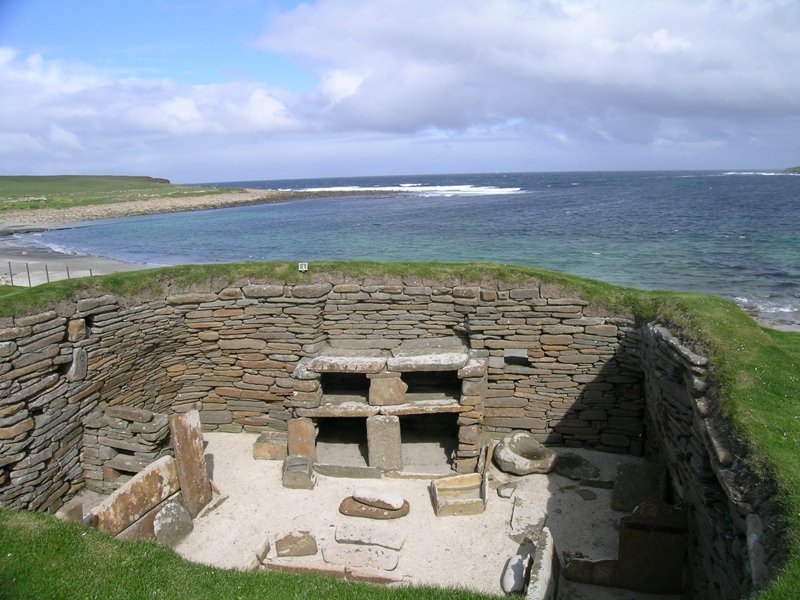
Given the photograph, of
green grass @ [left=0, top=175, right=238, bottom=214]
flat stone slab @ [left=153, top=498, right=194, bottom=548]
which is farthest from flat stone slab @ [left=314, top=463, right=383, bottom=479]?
green grass @ [left=0, top=175, right=238, bottom=214]

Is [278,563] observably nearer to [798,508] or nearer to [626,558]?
[626,558]

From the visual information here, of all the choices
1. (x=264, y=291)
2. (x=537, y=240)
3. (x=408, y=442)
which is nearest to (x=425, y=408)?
(x=408, y=442)

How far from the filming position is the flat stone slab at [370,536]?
7.08m

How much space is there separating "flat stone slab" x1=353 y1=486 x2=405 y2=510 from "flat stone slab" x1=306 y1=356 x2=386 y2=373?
1902mm

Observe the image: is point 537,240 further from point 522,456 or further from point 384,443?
point 384,443

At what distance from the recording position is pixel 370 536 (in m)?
7.20

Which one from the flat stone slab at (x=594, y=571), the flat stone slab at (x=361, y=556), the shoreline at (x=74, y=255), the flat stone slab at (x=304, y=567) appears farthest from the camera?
the shoreline at (x=74, y=255)

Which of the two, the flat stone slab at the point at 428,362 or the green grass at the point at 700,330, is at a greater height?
the green grass at the point at 700,330

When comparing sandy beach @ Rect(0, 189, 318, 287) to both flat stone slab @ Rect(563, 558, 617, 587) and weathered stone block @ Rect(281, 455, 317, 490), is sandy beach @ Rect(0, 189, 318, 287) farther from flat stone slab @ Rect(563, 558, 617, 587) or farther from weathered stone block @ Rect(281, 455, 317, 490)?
flat stone slab @ Rect(563, 558, 617, 587)

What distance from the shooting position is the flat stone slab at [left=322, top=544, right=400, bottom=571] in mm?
6680

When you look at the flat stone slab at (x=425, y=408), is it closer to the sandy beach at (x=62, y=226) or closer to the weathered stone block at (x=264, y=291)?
the weathered stone block at (x=264, y=291)

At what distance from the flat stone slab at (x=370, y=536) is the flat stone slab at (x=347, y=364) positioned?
2.45 metres

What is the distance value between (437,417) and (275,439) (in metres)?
2.99

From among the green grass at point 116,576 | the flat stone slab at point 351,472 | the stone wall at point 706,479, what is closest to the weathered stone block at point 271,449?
the flat stone slab at point 351,472
